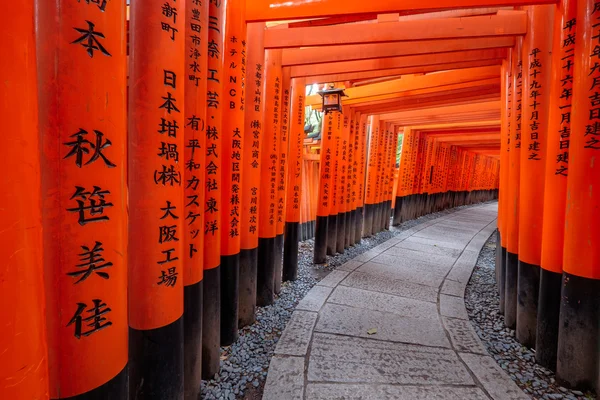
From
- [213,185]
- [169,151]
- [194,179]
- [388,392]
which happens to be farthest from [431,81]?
[169,151]

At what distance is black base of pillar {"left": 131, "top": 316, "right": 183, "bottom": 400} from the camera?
1932 millimetres

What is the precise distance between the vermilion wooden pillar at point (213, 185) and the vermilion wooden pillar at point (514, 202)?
3629 mm

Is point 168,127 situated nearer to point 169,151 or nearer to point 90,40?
point 169,151

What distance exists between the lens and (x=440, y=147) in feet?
49.4

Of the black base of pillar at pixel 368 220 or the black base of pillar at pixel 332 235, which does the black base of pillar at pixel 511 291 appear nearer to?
the black base of pillar at pixel 332 235

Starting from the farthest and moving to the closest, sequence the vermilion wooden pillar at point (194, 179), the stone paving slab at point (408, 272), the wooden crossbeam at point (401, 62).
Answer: the stone paving slab at point (408, 272), the wooden crossbeam at point (401, 62), the vermilion wooden pillar at point (194, 179)

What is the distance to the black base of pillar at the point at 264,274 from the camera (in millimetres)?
4547

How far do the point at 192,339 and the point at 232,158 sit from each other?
180cm

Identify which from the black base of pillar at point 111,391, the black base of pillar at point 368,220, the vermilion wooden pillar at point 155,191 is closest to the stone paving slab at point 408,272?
the black base of pillar at point 368,220

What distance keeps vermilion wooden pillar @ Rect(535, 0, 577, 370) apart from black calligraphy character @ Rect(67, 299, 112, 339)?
3.62m

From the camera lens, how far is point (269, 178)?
14.5 ft

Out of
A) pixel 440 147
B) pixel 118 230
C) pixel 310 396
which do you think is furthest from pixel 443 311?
pixel 440 147

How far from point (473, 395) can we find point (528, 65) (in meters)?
3.56

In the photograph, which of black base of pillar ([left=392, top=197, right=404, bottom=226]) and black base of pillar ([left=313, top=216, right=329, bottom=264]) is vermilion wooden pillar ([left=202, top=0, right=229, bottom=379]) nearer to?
black base of pillar ([left=313, top=216, right=329, bottom=264])
